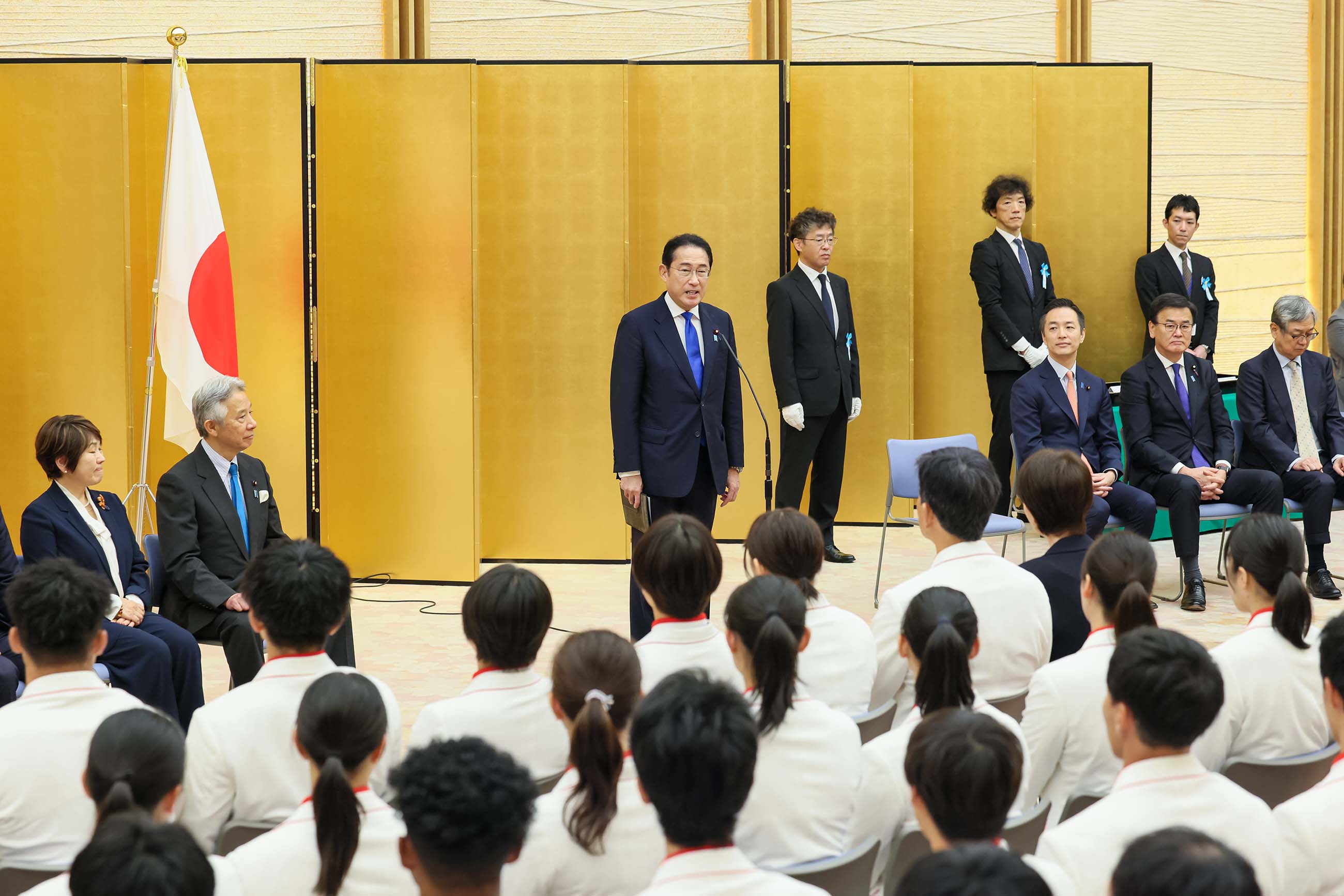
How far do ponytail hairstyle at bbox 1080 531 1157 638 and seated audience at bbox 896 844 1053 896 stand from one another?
56.5 inches

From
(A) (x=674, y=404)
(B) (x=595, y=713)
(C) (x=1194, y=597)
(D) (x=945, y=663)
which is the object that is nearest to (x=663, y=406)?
(A) (x=674, y=404)

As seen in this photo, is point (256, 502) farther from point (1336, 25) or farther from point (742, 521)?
point (1336, 25)

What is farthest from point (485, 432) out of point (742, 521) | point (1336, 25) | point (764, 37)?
point (1336, 25)

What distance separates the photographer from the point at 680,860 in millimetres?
1720

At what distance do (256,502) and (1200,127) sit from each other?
651 centimetres

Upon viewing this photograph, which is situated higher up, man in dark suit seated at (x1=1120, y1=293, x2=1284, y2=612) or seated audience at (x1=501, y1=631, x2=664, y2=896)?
man in dark suit seated at (x1=1120, y1=293, x2=1284, y2=612)

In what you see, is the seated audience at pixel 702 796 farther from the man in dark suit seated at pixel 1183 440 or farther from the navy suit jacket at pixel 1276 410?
the navy suit jacket at pixel 1276 410

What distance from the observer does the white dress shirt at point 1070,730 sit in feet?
8.43

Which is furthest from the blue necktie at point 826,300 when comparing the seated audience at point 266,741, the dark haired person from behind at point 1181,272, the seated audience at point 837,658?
the seated audience at point 266,741

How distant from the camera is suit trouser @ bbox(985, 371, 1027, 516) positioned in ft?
23.7

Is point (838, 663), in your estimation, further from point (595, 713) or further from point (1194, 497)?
point (1194, 497)

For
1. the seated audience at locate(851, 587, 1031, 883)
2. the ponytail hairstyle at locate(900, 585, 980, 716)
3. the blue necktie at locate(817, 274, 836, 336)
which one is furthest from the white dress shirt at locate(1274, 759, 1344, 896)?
the blue necktie at locate(817, 274, 836, 336)

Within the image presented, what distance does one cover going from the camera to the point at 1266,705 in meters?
2.69

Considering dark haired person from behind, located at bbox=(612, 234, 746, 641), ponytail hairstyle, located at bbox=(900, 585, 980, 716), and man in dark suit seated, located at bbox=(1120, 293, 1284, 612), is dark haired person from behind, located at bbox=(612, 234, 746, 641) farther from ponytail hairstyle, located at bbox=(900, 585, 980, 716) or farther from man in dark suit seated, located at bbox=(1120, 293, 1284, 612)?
ponytail hairstyle, located at bbox=(900, 585, 980, 716)
